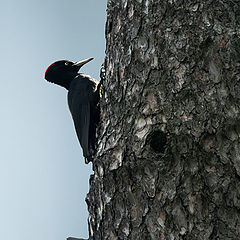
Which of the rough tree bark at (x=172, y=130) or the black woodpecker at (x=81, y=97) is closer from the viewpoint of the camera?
the rough tree bark at (x=172, y=130)

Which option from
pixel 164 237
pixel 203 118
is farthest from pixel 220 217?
pixel 203 118

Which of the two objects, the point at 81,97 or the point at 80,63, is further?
the point at 80,63

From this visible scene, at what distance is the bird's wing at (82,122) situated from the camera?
436 centimetres

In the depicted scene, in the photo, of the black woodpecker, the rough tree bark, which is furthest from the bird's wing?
the rough tree bark

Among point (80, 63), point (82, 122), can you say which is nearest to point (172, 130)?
point (82, 122)

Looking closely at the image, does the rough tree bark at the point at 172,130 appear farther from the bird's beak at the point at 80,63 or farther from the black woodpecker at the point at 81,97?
the bird's beak at the point at 80,63

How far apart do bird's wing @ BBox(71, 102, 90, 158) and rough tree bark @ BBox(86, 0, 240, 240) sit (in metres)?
1.85

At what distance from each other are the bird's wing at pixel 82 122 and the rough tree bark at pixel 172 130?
73.0 inches

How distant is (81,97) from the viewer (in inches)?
197

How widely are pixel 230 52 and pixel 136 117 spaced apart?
0.58 meters

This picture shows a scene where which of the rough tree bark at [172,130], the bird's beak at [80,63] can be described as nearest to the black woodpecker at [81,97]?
the bird's beak at [80,63]

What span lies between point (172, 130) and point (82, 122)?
2.79 metres

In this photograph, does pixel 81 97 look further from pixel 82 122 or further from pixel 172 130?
pixel 172 130

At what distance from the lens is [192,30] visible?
2254 mm
